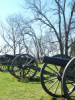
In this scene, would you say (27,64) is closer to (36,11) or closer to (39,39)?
(36,11)

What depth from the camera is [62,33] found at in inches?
827

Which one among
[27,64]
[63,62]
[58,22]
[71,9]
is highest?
[71,9]

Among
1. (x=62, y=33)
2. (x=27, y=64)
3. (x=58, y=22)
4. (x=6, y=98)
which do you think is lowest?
(x=6, y=98)

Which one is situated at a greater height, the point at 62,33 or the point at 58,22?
the point at 58,22

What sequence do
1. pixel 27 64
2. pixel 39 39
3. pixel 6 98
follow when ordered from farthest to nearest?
1. pixel 39 39
2. pixel 27 64
3. pixel 6 98

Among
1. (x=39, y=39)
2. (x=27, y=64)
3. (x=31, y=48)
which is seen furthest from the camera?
(x=31, y=48)

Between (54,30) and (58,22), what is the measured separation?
49.2 inches

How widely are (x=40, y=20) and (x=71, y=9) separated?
491 centimetres

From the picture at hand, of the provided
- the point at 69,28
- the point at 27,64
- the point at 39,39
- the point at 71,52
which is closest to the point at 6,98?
the point at 27,64

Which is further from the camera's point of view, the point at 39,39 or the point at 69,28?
the point at 39,39

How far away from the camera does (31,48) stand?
3256cm

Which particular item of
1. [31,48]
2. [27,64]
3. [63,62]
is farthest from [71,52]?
[63,62]

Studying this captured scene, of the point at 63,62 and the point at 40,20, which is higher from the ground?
the point at 40,20

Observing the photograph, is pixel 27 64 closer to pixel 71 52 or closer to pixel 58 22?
pixel 58 22
